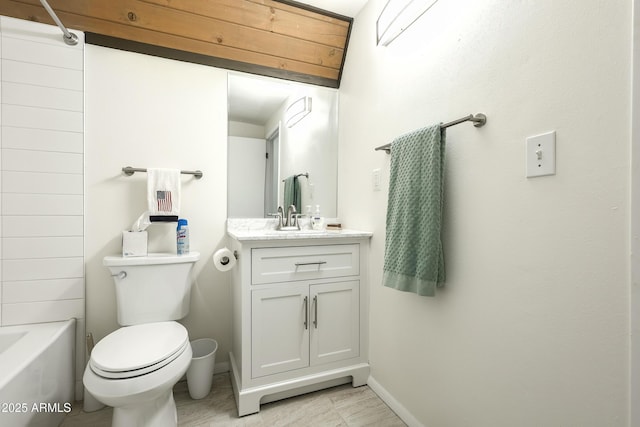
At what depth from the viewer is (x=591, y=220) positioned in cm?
73

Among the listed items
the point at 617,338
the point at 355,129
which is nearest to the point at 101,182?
the point at 355,129

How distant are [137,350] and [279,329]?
614 millimetres

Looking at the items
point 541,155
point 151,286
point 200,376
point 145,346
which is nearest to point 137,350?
point 145,346

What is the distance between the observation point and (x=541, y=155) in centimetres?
83

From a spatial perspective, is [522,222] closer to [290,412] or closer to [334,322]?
[334,322]

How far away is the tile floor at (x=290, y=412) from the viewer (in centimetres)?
137

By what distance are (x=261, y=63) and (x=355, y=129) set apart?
2.47 feet

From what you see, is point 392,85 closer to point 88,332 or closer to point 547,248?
point 547,248

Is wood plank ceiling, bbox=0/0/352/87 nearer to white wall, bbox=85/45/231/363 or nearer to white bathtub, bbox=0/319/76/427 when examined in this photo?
white wall, bbox=85/45/231/363

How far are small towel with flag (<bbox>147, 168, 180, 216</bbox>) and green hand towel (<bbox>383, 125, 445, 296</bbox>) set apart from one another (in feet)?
3.89

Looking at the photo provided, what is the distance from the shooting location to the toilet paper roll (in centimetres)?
149

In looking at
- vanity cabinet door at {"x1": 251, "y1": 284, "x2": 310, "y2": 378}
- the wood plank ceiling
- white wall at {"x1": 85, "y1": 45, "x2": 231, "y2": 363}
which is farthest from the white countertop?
the wood plank ceiling

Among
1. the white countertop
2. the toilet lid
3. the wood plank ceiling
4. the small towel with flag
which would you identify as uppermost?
the wood plank ceiling

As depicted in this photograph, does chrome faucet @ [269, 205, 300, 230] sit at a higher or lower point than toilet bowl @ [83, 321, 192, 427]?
higher
